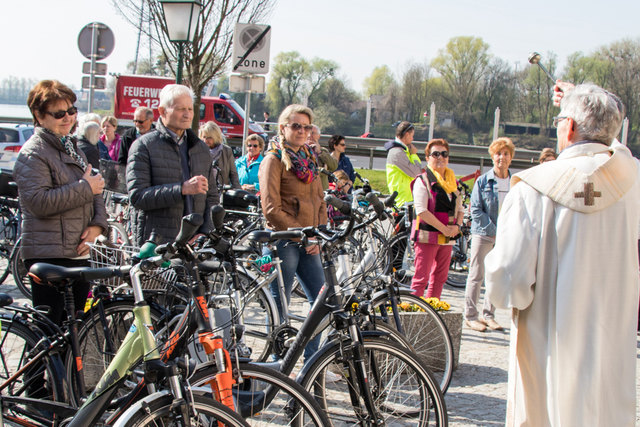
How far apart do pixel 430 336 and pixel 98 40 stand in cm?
978

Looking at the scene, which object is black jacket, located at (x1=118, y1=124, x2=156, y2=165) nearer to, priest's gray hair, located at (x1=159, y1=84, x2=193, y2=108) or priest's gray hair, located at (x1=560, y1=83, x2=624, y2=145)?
priest's gray hair, located at (x1=159, y1=84, x2=193, y2=108)

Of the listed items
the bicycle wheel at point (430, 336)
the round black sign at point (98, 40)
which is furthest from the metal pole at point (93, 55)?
the bicycle wheel at point (430, 336)

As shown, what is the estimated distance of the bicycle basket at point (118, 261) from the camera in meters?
3.67

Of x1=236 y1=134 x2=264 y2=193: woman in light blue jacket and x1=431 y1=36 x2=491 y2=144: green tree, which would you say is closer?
x1=236 y1=134 x2=264 y2=193: woman in light blue jacket

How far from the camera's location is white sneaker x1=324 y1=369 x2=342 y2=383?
3.65 meters

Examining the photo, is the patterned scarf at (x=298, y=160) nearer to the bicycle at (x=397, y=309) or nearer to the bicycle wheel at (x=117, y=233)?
the bicycle at (x=397, y=309)

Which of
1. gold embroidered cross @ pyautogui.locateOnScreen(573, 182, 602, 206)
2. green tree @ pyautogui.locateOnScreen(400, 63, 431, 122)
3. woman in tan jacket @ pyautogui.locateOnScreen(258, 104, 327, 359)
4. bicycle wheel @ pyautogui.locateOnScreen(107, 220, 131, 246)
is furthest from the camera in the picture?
green tree @ pyautogui.locateOnScreen(400, 63, 431, 122)

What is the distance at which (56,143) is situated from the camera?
3.96 m

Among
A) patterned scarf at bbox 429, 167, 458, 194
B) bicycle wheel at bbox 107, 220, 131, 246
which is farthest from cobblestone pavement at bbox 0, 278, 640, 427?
patterned scarf at bbox 429, 167, 458, 194

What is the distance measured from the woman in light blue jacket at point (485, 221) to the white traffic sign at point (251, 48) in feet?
14.3

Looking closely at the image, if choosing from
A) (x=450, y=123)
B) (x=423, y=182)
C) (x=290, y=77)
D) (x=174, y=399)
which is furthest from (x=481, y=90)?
(x=174, y=399)

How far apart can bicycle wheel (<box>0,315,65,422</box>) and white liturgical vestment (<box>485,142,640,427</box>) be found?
2346 mm

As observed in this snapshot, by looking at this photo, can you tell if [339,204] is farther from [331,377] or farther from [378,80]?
[378,80]

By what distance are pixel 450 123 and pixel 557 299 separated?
2682 inches
